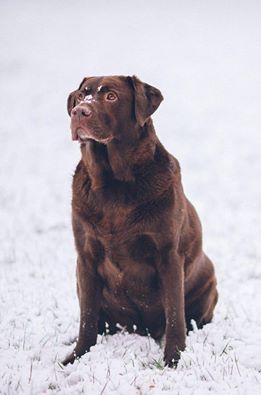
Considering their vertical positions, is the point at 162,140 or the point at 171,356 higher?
the point at 171,356

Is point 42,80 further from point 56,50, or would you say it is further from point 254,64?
point 254,64

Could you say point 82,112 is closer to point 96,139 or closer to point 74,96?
point 96,139

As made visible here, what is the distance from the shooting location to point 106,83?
151 inches

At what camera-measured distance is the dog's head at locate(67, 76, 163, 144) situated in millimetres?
3602

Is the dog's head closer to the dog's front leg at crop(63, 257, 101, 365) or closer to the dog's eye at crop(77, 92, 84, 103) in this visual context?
the dog's eye at crop(77, 92, 84, 103)

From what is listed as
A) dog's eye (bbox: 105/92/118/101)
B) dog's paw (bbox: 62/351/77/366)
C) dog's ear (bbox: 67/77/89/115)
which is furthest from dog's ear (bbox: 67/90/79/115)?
dog's paw (bbox: 62/351/77/366)

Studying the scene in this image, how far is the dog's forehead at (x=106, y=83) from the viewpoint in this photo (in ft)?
12.5

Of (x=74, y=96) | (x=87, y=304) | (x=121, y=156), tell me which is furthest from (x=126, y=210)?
(x=74, y=96)

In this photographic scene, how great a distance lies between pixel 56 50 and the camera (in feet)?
89.4

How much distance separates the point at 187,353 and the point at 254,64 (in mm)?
23133

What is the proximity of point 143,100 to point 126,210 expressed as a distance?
32.3 inches

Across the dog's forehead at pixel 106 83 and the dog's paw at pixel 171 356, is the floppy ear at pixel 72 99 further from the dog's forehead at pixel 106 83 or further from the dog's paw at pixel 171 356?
the dog's paw at pixel 171 356

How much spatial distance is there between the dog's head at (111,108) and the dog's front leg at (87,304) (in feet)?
3.48

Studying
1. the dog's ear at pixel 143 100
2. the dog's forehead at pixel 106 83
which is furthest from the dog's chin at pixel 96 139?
the dog's forehead at pixel 106 83
